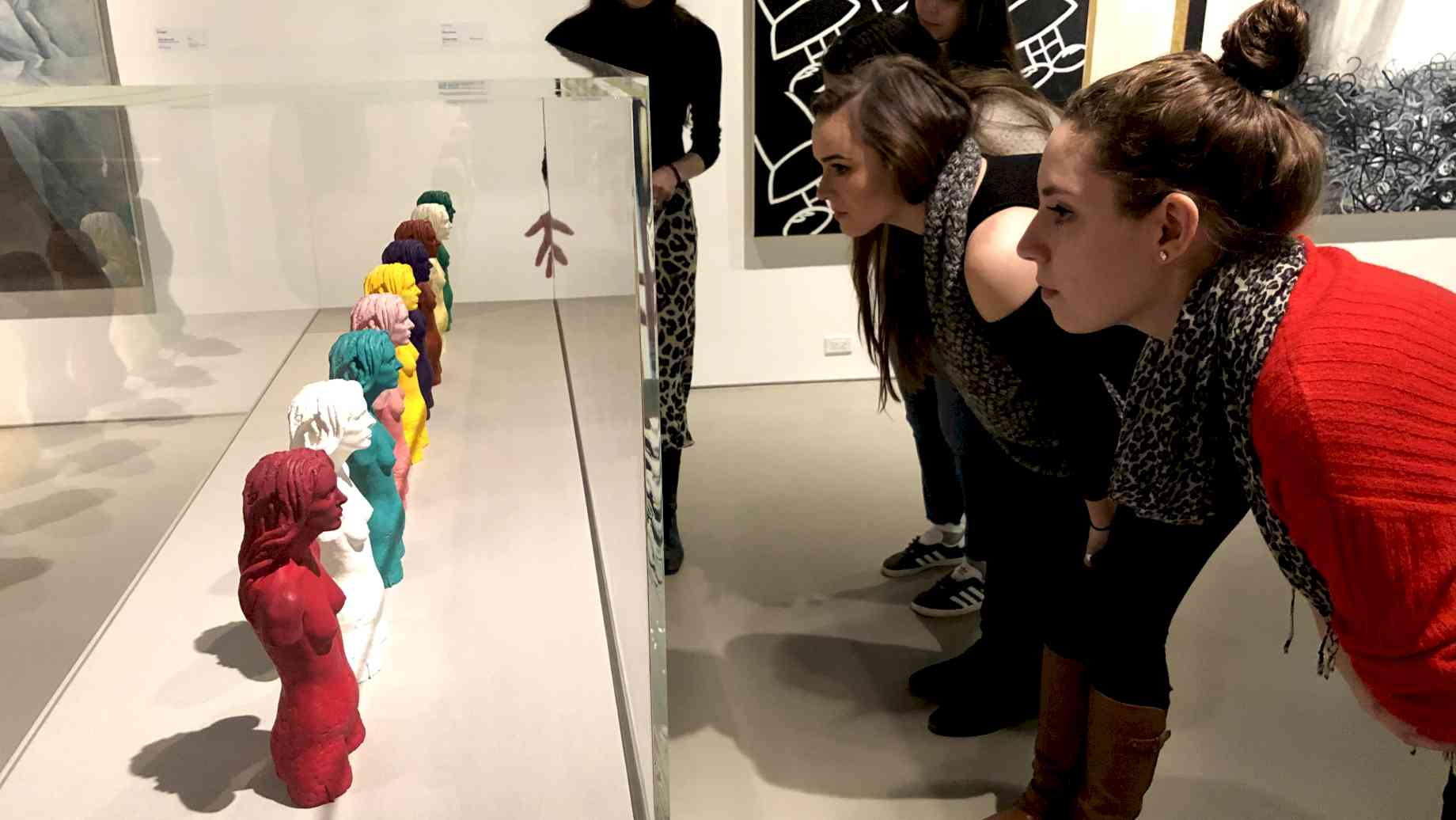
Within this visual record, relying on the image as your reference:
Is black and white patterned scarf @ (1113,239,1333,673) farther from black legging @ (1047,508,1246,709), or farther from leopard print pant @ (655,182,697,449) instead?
leopard print pant @ (655,182,697,449)

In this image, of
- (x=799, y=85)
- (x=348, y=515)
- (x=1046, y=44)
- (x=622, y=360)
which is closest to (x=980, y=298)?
(x=622, y=360)

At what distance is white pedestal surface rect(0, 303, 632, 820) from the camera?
1248mm

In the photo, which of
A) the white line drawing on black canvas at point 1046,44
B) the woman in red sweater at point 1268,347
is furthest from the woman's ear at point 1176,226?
the white line drawing on black canvas at point 1046,44

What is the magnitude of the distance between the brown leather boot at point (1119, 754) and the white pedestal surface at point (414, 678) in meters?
0.72

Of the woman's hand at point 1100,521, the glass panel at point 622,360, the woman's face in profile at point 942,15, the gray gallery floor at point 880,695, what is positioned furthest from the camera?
the woman's face in profile at point 942,15

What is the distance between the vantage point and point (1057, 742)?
1682 millimetres

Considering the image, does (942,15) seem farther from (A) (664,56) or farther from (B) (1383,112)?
(B) (1383,112)

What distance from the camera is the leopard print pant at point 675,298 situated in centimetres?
240

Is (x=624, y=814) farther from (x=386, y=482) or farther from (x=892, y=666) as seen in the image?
(x=892, y=666)

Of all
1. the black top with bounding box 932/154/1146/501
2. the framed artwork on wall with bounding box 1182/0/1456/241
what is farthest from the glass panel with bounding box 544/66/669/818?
the framed artwork on wall with bounding box 1182/0/1456/241

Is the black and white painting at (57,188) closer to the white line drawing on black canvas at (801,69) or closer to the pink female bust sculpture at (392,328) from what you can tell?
the pink female bust sculpture at (392,328)

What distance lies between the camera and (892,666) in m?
2.30

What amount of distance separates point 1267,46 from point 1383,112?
12.4 feet

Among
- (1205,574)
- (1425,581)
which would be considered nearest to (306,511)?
(1425,581)
